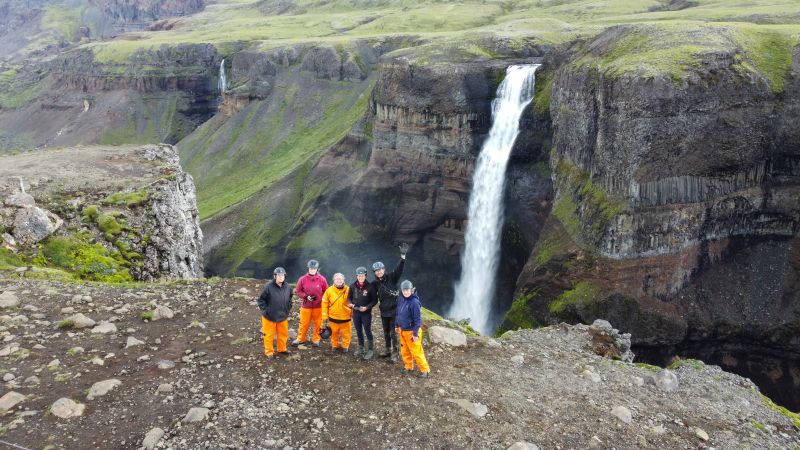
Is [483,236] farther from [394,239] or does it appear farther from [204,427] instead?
[204,427]

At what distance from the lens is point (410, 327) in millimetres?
14742

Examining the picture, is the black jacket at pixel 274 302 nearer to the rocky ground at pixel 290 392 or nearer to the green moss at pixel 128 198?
the rocky ground at pixel 290 392

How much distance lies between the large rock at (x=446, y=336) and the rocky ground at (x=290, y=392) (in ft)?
0.77

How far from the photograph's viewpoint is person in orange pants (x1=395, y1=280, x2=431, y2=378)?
14.6 metres

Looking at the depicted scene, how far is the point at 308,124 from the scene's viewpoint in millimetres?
88562

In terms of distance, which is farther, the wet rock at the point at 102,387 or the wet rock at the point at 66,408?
the wet rock at the point at 102,387

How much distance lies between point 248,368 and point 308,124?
76971 millimetres

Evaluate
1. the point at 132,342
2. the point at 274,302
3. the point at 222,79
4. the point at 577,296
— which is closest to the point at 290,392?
the point at 274,302

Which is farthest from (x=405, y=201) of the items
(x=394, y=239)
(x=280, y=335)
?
(x=280, y=335)

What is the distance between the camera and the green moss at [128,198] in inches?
1052

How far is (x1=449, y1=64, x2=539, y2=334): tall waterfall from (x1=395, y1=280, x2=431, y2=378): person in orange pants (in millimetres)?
33166

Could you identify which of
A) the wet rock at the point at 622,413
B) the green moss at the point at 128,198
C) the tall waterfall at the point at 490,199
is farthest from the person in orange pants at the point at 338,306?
the tall waterfall at the point at 490,199

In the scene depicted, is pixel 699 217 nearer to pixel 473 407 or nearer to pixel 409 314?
pixel 473 407

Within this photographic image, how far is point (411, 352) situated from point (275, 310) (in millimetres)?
3722
